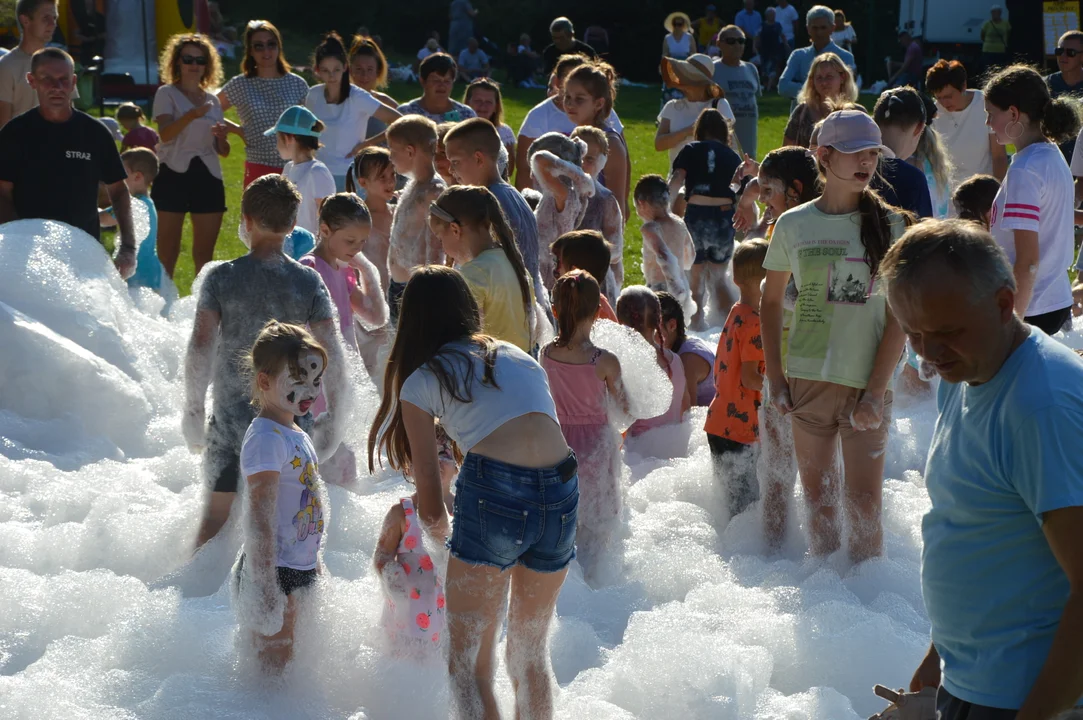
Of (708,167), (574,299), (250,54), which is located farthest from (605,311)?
(250,54)

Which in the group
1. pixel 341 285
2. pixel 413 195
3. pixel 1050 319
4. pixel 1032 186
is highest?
pixel 1032 186

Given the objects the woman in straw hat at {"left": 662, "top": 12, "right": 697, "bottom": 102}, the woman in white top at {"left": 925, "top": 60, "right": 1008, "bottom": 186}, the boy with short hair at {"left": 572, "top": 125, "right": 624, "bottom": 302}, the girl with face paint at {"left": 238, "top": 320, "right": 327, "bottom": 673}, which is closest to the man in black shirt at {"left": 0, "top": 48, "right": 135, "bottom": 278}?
the boy with short hair at {"left": 572, "top": 125, "right": 624, "bottom": 302}

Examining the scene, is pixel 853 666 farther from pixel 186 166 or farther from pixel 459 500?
pixel 186 166

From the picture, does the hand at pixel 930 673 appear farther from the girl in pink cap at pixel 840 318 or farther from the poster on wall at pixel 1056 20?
the poster on wall at pixel 1056 20

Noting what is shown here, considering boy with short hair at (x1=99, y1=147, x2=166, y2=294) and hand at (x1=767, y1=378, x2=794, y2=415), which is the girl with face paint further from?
boy with short hair at (x1=99, y1=147, x2=166, y2=294)

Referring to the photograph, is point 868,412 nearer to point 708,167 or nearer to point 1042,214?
point 1042,214

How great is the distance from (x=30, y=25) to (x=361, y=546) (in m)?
4.62

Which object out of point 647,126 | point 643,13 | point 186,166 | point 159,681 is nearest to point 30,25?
point 186,166

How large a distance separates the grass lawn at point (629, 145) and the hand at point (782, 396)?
20.7 ft

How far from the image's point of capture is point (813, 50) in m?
12.2

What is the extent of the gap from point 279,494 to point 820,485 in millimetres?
2236

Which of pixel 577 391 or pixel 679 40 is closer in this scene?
pixel 577 391

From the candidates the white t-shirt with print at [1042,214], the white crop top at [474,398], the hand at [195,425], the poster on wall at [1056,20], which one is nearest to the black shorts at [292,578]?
the white crop top at [474,398]

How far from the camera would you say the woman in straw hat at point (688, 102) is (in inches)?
409
